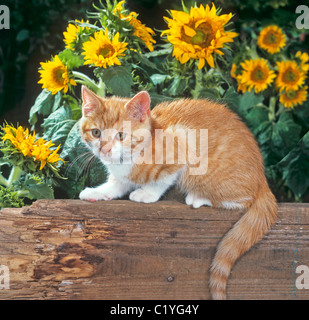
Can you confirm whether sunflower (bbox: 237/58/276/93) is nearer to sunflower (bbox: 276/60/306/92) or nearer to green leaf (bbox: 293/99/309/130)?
sunflower (bbox: 276/60/306/92)

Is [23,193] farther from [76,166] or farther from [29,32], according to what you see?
[29,32]

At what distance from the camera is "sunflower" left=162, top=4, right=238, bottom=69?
4.74ft

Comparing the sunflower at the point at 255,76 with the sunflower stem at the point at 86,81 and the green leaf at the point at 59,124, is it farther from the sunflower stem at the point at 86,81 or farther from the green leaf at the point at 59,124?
the green leaf at the point at 59,124

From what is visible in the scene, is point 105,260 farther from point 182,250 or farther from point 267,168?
point 267,168

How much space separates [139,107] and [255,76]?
75 centimetres

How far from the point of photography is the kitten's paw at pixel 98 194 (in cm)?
130

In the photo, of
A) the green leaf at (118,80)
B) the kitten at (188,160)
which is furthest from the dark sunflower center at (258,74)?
the green leaf at (118,80)

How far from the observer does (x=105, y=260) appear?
124 centimetres

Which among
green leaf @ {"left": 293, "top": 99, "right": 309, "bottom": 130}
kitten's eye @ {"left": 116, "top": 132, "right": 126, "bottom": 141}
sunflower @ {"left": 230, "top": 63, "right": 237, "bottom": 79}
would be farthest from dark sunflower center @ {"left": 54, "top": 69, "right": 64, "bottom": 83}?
green leaf @ {"left": 293, "top": 99, "right": 309, "bottom": 130}

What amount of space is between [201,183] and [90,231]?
0.34 meters

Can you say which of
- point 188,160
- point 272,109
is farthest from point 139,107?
point 272,109

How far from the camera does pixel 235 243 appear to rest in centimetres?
124

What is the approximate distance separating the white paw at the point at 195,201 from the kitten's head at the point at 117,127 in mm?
Answer: 190

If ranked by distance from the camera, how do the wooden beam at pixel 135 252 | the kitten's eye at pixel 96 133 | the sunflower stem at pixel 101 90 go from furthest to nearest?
the sunflower stem at pixel 101 90, the kitten's eye at pixel 96 133, the wooden beam at pixel 135 252
